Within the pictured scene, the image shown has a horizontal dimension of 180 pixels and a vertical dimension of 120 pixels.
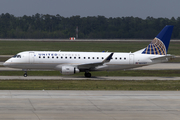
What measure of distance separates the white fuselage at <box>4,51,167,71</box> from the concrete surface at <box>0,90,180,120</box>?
14105 millimetres

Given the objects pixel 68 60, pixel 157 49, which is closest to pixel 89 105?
pixel 68 60

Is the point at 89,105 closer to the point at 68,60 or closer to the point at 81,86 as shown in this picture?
the point at 81,86

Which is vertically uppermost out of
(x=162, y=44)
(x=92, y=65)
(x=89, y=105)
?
(x=162, y=44)

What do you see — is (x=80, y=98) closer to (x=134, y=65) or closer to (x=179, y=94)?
(x=179, y=94)

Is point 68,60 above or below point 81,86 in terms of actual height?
above

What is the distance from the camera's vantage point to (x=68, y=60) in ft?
140

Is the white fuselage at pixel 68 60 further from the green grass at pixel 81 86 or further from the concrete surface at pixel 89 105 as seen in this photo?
the concrete surface at pixel 89 105

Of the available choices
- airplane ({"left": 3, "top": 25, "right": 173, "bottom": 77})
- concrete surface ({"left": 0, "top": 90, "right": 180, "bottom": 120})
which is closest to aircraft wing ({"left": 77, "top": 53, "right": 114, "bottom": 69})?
airplane ({"left": 3, "top": 25, "right": 173, "bottom": 77})

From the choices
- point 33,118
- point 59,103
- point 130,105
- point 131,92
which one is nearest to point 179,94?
point 131,92

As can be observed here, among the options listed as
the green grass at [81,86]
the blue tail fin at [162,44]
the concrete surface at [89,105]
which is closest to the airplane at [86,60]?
the blue tail fin at [162,44]

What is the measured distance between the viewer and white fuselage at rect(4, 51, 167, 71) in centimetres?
4200

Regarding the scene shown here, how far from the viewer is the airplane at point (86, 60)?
4197 centimetres

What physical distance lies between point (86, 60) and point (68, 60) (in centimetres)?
236

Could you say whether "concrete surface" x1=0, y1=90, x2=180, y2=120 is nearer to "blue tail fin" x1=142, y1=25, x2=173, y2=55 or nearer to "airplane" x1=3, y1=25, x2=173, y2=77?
"airplane" x1=3, y1=25, x2=173, y2=77
